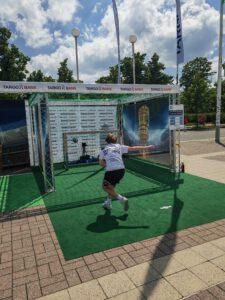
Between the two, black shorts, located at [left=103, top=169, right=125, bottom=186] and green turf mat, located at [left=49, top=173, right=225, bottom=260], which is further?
black shorts, located at [left=103, top=169, right=125, bottom=186]

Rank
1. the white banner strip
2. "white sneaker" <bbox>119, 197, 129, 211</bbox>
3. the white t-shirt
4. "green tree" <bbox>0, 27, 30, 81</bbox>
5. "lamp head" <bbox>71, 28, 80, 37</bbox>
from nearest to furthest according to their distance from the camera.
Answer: "white sneaker" <bbox>119, 197, 129, 211</bbox> → the white t-shirt → the white banner strip → "lamp head" <bbox>71, 28, 80, 37</bbox> → "green tree" <bbox>0, 27, 30, 81</bbox>

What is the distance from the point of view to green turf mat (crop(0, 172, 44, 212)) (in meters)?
7.37

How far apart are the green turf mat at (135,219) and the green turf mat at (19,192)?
52.7 inches

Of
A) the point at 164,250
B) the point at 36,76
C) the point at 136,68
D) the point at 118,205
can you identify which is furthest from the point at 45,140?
the point at 136,68

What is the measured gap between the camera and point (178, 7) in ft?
33.3

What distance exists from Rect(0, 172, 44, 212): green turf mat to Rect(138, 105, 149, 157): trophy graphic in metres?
5.05

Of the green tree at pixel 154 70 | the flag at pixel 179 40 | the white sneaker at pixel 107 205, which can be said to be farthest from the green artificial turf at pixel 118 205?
the green tree at pixel 154 70

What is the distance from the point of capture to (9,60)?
1986 cm

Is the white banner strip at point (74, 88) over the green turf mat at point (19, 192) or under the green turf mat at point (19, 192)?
over

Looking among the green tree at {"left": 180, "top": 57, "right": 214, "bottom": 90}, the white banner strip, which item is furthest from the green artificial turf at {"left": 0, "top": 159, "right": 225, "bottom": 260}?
the green tree at {"left": 180, "top": 57, "right": 214, "bottom": 90}

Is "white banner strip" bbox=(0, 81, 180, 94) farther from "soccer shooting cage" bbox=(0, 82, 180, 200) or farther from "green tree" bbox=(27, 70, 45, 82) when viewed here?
"green tree" bbox=(27, 70, 45, 82)

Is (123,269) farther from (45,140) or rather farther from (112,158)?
(45,140)

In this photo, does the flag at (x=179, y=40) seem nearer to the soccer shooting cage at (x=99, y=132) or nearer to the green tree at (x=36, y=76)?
the soccer shooting cage at (x=99, y=132)

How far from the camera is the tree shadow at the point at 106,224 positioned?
216 inches
